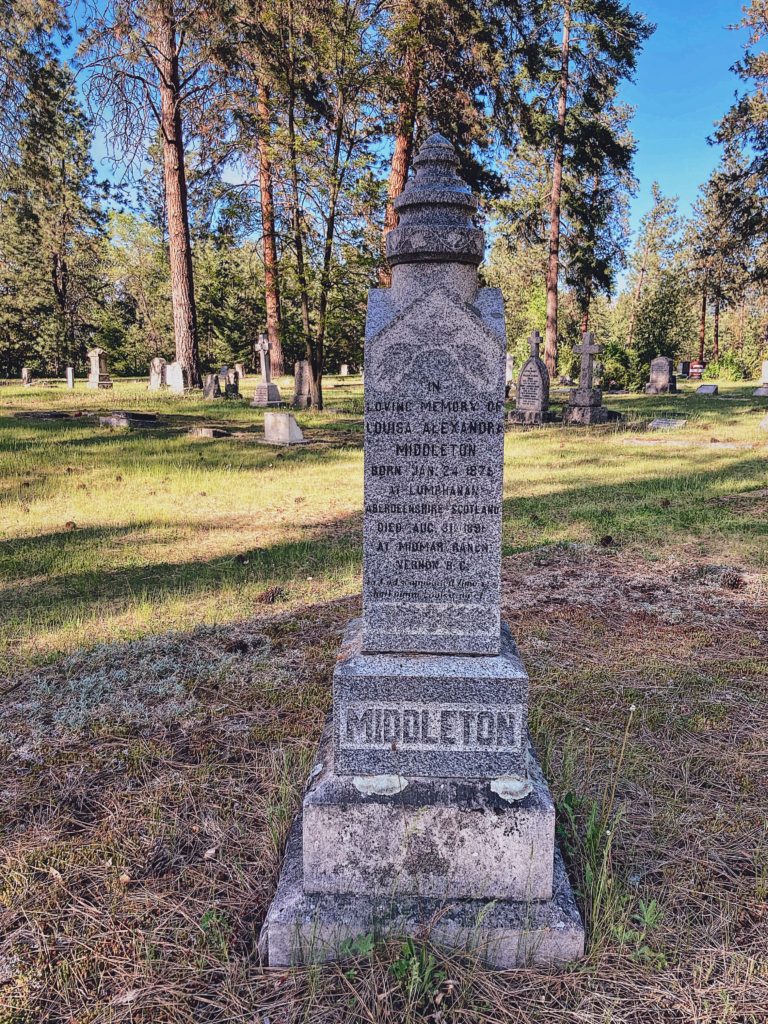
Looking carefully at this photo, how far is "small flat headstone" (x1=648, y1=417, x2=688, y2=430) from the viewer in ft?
52.7

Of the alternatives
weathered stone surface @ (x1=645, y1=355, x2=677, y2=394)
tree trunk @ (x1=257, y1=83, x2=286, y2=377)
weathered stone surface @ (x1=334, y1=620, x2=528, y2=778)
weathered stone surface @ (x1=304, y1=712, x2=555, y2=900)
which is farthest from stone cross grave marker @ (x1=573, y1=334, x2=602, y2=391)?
weathered stone surface @ (x1=304, y1=712, x2=555, y2=900)

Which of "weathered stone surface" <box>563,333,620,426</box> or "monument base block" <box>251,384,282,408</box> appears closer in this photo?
"weathered stone surface" <box>563,333,620,426</box>

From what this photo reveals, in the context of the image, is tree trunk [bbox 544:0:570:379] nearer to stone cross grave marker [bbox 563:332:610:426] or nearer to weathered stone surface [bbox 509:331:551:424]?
stone cross grave marker [bbox 563:332:610:426]

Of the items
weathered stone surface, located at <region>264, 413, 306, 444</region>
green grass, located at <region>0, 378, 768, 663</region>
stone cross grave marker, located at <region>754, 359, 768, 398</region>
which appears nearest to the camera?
green grass, located at <region>0, 378, 768, 663</region>

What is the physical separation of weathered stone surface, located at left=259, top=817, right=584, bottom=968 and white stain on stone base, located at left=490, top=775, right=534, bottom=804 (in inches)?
13.5

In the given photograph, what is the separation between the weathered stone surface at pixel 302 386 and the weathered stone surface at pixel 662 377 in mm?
16504

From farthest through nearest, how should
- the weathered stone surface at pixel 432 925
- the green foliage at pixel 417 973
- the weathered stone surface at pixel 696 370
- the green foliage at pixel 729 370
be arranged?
the weathered stone surface at pixel 696 370 < the green foliage at pixel 729 370 < the weathered stone surface at pixel 432 925 < the green foliage at pixel 417 973

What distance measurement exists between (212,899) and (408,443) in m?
1.80

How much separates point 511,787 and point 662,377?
29339mm

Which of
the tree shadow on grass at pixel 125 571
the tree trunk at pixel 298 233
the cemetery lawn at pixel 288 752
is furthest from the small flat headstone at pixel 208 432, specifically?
the tree shadow on grass at pixel 125 571

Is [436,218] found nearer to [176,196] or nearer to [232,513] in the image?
[232,513]

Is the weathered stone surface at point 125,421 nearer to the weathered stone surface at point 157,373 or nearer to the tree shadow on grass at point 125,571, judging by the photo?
the tree shadow on grass at point 125,571

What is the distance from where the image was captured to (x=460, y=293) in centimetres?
236

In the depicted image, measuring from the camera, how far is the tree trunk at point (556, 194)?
2442cm
